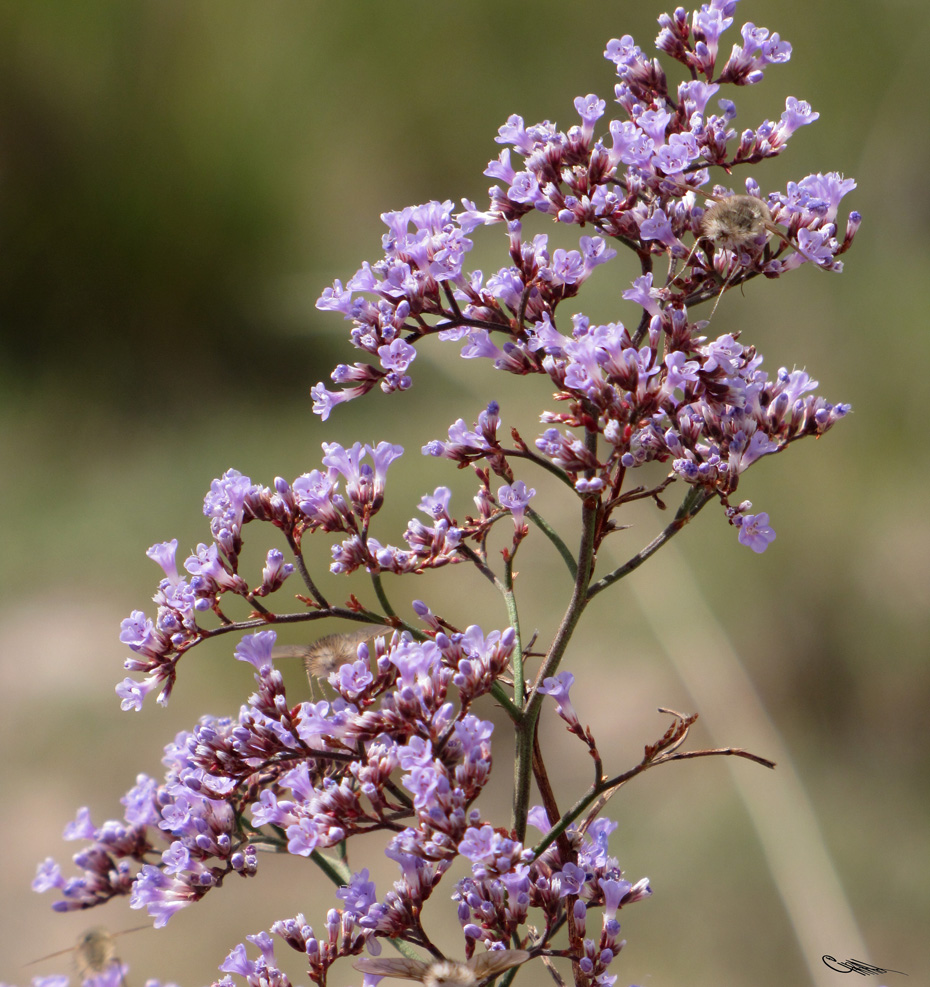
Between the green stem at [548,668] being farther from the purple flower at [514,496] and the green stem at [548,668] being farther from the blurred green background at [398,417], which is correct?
→ the blurred green background at [398,417]

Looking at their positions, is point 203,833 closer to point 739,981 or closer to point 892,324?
point 739,981

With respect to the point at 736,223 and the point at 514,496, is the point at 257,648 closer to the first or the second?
the point at 514,496

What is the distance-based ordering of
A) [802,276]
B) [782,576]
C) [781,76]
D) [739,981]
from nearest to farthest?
[739,981] → [782,576] → [802,276] → [781,76]

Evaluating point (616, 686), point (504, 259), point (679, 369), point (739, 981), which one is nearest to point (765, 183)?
point (504, 259)

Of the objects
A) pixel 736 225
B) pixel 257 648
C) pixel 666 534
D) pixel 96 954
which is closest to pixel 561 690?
pixel 666 534

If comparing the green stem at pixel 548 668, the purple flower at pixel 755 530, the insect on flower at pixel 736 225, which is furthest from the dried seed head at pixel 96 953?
the insect on flower at pixel 736 225

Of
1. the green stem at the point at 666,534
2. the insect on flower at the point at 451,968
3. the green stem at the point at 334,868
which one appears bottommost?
the insect on flower at the point at 451,968
